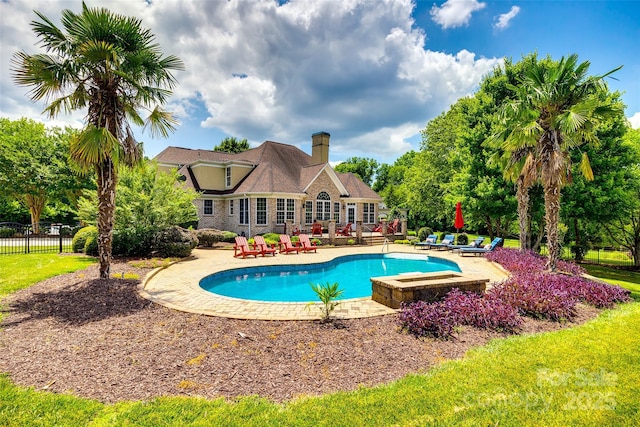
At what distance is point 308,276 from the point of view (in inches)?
555

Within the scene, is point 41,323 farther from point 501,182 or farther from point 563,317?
point 501,182

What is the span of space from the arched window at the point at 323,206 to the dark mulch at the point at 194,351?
2093cm

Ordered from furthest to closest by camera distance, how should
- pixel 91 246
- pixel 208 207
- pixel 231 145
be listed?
pixel 231 145 → pixel 208 207 → pixel 91 246

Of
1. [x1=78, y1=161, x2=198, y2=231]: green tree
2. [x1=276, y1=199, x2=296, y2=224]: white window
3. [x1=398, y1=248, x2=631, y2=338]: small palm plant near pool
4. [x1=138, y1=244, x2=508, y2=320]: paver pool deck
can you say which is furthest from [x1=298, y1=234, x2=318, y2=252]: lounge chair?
[x1=398, y1=248, x2=631, y2=338]: small palm plant near pool

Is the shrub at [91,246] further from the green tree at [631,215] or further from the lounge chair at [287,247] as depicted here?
the green tree at [631,215]

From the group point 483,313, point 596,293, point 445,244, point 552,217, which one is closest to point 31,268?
point 483,313

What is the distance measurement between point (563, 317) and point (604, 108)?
776cm

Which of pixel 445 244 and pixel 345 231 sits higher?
pixel 345 231

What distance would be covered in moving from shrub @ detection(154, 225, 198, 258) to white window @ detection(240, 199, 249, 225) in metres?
8.92

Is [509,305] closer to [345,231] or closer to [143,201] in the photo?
[143,201]

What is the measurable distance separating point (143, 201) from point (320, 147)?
62.7 ft

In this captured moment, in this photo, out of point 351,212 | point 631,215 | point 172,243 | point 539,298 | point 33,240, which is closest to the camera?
point 539,298

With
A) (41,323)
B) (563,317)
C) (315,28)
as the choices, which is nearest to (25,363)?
(41,323)

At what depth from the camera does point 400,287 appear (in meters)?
7.39
